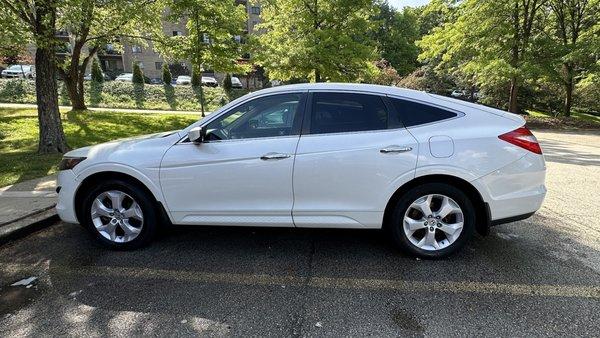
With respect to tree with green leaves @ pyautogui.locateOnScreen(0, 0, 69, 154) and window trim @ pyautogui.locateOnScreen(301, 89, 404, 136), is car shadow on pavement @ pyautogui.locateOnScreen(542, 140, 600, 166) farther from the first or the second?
tree with green leaves @ pyautogui.locateOnScreen(0, 0, 69, 154)

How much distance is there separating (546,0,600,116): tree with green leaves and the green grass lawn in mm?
17951

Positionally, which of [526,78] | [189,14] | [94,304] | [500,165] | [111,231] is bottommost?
[94,304]

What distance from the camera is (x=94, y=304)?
9.40 feet

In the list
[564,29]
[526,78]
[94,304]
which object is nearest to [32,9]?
[94,304]

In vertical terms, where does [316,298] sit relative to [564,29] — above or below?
below

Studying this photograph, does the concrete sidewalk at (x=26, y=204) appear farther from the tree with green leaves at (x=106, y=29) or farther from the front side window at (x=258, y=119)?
the tree with green leaves at (x=106, y=29)

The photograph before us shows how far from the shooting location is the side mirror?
3396mm

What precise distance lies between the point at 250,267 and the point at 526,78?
1900 cm

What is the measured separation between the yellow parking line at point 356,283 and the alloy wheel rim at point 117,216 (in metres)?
0.42

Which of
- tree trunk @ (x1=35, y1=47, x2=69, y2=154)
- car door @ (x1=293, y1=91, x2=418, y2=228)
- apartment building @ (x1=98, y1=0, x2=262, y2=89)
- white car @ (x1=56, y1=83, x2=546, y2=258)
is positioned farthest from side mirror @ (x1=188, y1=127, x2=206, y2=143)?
apartment building @ (x1=98, y1=0, x2=262, y2=89)

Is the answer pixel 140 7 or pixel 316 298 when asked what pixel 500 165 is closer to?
pixel 316 298

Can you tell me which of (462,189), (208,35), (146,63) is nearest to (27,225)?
(462,189)

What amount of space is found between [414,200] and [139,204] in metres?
2.62

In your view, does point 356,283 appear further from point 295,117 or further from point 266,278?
point 295,117
